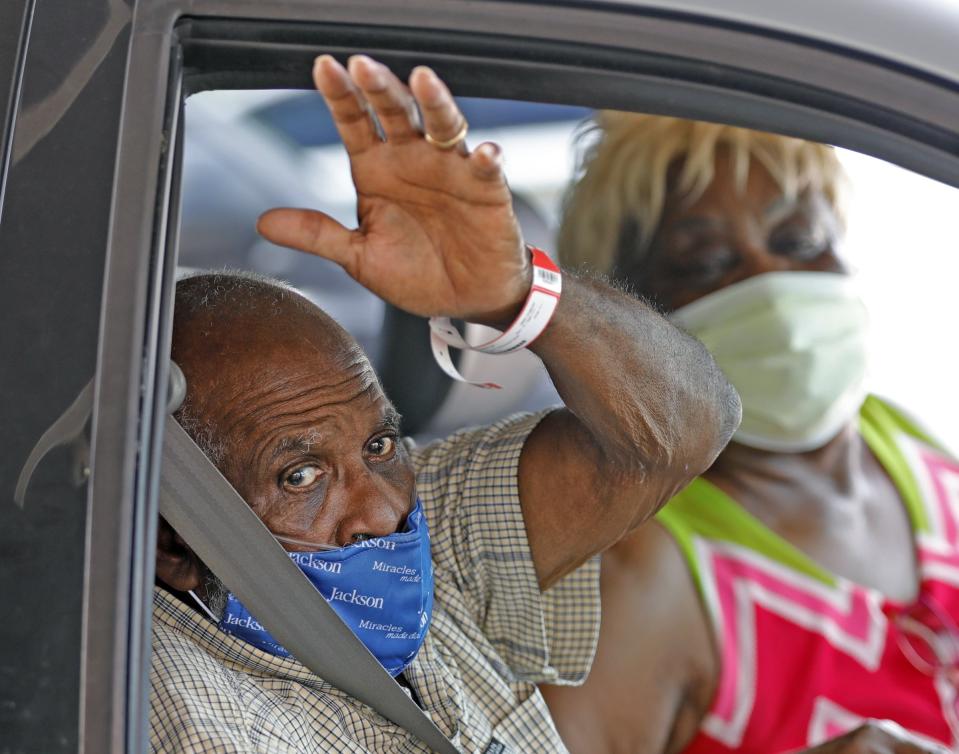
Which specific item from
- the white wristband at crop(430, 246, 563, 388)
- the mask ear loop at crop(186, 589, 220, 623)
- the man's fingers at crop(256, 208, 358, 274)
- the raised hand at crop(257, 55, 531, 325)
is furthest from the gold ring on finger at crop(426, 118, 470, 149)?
the mask ear loop at crop(186, 589, 220, 623)

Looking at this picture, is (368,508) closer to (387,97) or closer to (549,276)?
(549,276)

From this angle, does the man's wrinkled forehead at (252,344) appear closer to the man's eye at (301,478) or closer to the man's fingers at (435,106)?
the man's eye at (301,478)

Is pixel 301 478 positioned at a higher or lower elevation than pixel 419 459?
higher

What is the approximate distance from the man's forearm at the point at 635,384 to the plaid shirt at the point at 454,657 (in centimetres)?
21

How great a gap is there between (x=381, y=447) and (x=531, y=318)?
17.1 inches

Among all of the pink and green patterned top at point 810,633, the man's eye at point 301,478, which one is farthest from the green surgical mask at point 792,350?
A: the man's eye at point 301,478

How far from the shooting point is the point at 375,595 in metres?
1.50

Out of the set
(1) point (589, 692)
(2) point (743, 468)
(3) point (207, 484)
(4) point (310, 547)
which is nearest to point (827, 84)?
(3) point (207, 484)

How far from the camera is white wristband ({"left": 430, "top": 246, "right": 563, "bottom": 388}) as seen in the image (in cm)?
135

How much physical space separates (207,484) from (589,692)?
1479 mm

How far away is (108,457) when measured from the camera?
38.3 inches

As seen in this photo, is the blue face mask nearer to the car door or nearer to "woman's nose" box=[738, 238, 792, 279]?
the car door

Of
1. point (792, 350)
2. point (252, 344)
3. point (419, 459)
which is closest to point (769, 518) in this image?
point (792, 350)

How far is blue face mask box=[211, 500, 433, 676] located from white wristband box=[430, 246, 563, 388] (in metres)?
0.26
